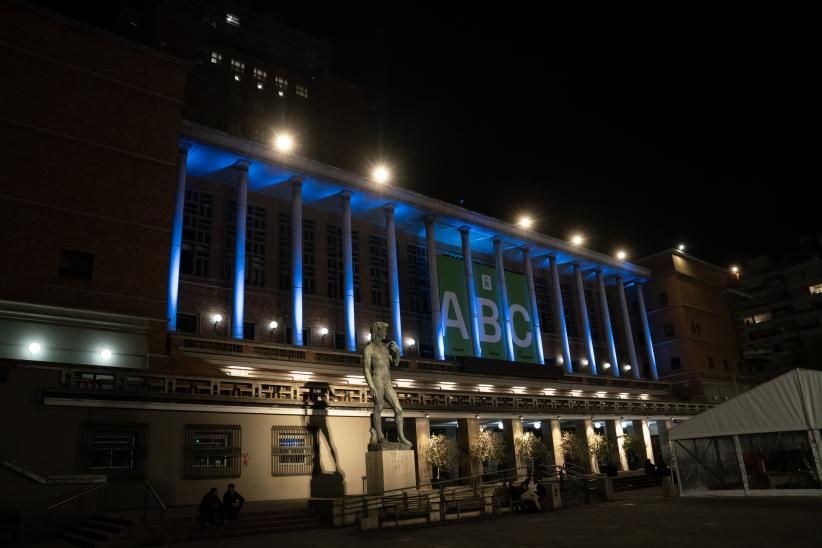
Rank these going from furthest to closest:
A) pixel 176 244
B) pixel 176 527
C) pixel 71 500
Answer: pixel 176 244 < pixel 71 500 < pixel 176 527

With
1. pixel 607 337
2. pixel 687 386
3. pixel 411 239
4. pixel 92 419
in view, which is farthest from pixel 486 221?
pixel 92 419

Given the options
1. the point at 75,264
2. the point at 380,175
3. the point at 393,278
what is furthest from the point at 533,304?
the point at 75,264

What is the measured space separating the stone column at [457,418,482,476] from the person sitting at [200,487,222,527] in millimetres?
16290

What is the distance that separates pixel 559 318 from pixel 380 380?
38914mm

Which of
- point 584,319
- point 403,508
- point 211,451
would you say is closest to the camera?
point 403,508

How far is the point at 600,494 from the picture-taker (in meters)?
24.7

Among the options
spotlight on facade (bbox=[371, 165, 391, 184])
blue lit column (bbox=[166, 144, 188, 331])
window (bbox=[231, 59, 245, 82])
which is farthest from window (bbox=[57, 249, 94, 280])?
window (bbox=[231, 59, 245, 82])

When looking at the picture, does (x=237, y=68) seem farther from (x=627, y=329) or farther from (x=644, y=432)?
(x=644, y=432)

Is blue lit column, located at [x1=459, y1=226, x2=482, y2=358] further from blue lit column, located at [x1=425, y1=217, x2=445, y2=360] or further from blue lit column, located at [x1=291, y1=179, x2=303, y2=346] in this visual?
blue lit column, located at [x1=291, y1=179, x2=303, y2=346]

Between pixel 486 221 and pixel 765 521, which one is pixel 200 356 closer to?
pixel 765 521

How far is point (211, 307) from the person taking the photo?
3597cm

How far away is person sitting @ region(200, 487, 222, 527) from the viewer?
1661 centimetres

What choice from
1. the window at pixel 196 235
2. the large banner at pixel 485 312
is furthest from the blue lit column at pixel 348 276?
the window at pixel 196 235

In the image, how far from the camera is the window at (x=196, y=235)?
36263mm
